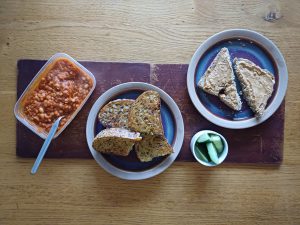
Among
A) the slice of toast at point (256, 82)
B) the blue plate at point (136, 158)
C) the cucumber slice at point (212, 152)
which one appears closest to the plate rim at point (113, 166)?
the blue plate at point (136, 158)

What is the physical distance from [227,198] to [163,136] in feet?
1.73

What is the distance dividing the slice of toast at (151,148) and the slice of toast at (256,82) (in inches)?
19.8

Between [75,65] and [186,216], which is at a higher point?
[75,65]

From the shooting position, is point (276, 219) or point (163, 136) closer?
point (163, 136)

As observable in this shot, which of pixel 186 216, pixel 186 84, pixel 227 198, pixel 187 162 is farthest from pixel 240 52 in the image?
pixel 186 216

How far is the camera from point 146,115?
1.75 m

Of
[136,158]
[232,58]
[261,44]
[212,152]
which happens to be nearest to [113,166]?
[136,158]

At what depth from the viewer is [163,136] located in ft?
5.83

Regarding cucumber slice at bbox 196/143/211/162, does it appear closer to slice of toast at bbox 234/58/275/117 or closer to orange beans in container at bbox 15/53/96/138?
slice of toast at bbox 234/58/275/117

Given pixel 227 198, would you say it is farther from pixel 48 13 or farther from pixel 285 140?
pixel 48 13

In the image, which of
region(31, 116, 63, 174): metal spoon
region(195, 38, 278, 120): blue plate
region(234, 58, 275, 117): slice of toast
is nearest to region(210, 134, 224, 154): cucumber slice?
region(195, 38, 278, 120): blue plate

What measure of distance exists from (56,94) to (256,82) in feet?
3.42

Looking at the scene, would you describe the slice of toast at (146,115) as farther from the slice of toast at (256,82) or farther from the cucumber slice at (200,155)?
the slice of toast at (256,82)

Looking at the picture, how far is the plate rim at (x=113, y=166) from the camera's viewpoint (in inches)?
70.4
